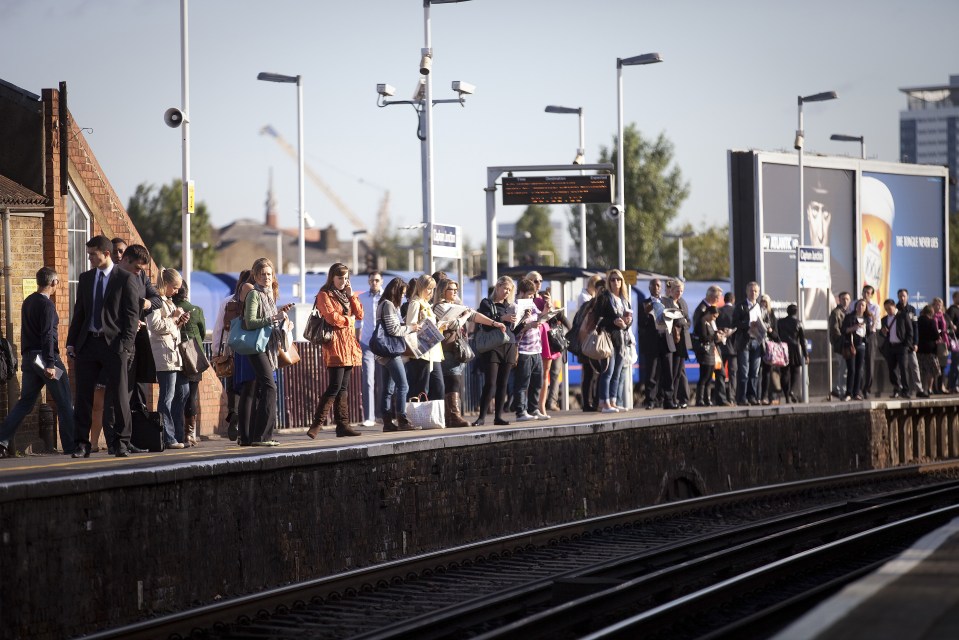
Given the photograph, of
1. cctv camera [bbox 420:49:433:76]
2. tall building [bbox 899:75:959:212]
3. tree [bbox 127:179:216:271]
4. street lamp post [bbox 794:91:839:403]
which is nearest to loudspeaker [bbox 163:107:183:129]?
cctv camera [bbox 420:49:433:76]

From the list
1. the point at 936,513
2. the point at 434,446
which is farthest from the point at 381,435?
the point at 936,513

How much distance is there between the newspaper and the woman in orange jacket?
3.45 feet

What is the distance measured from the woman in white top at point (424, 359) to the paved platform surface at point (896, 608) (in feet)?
30.0

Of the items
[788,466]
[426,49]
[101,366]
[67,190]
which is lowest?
[788,466]

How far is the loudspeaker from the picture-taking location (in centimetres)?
2209

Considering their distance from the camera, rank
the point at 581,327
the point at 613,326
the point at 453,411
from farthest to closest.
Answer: the point at 581,327 < the point at 613,326 < the point at 453,411

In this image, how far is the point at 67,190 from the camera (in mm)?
16391

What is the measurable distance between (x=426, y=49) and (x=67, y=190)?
917cm

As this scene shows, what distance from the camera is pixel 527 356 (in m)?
19.5

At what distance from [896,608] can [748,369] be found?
17.2m

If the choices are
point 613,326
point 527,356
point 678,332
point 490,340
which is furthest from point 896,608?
point 678,332

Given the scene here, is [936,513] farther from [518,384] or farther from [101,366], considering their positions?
[101,366]

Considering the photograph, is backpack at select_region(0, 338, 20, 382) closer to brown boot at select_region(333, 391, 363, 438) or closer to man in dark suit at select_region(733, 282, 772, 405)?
brown boot at select_region(333, 391, 363, 438)

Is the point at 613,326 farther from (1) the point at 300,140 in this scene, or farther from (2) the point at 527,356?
(1) the point at 300,140
